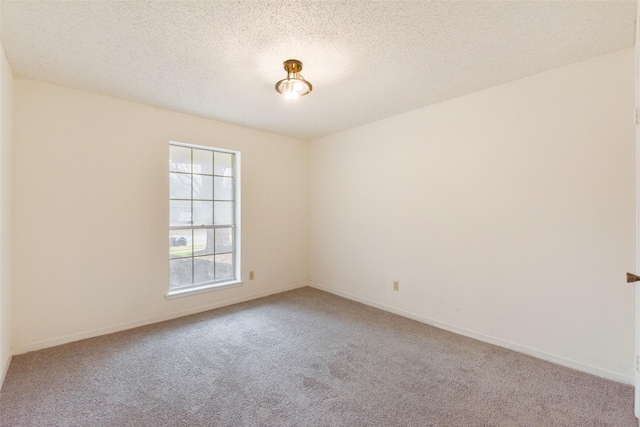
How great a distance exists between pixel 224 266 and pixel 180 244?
68 centimetres

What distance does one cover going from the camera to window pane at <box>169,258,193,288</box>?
11.7 ft

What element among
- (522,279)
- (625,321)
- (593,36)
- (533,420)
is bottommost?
(533,420)

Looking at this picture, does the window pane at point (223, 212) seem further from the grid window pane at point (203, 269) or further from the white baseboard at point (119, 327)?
the white baseboard at point (119, 327)

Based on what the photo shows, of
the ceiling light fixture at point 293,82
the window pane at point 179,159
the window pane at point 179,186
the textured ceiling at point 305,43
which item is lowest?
the window pane at point 179,186

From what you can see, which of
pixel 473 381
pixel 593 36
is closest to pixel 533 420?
pixel 473 381

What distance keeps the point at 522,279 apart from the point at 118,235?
3.97 meters

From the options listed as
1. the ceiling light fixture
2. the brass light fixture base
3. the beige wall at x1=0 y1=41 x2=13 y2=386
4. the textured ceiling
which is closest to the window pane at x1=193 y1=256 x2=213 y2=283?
the beige wall at x1=0 y1=41 x2=13 y2=386

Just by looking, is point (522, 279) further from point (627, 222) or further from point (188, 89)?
point (188, 89)

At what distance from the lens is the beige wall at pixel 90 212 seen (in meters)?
2.57

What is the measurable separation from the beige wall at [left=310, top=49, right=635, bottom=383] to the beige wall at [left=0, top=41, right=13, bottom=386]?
346cm

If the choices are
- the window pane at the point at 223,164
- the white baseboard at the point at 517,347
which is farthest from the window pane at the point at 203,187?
the white baseboard at the point at 517,347

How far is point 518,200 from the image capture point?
102 inches

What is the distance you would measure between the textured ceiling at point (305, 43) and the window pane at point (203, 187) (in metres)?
1.11

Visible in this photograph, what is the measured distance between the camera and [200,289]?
3.62m
